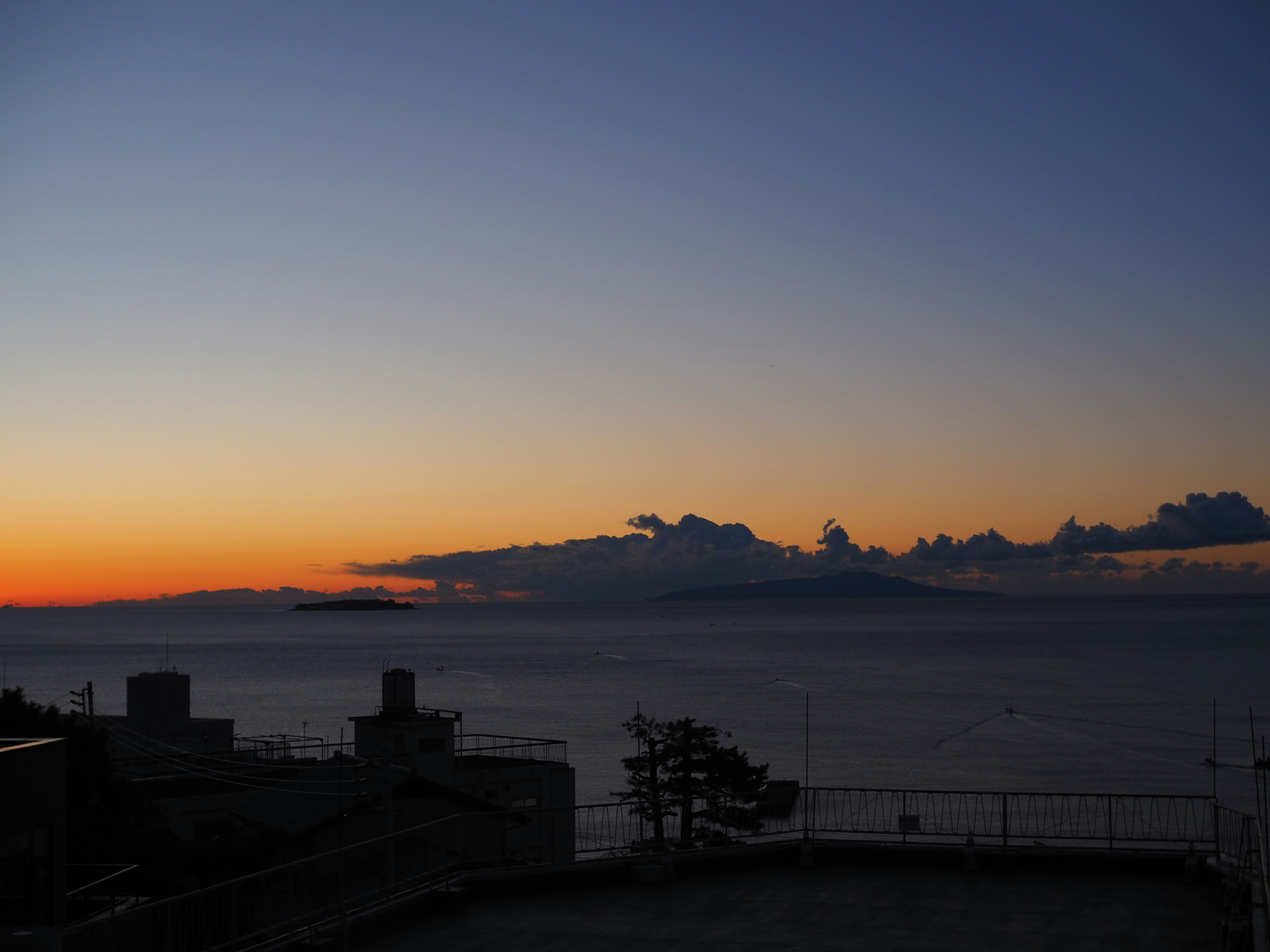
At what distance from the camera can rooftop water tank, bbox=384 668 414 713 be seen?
44062mm

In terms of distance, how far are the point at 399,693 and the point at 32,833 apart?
35.1 metres

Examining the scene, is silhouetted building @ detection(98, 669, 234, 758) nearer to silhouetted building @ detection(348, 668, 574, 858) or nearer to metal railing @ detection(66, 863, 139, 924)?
silhouetted building @ detection(348, 668, 574, 858)

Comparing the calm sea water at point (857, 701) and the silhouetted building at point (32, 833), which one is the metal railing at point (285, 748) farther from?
the silhouetted building at point (32, 833)

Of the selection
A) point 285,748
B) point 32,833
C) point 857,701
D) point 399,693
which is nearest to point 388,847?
point 32,833

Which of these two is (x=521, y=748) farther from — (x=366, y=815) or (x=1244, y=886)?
(x=1244, y=886)

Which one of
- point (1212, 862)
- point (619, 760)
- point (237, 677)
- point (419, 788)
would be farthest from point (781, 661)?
point (1212, 862)

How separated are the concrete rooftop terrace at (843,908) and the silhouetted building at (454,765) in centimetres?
2728

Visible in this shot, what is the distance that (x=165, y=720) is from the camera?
188ft

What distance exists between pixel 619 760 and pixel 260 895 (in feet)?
215

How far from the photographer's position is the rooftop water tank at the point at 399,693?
44.1 m

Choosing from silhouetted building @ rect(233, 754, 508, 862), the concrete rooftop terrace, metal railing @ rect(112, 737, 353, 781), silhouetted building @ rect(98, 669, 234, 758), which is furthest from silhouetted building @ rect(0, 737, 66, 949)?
silhouetted building @ rect(98, 669, 234, 758)

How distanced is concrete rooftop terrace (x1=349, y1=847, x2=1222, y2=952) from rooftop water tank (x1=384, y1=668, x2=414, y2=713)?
3044cm

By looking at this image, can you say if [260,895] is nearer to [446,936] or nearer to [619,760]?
[446,936]

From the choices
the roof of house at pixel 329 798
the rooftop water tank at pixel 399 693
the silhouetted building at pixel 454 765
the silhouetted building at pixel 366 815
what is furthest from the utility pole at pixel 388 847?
the rooftop water tank at pixel 399 693
